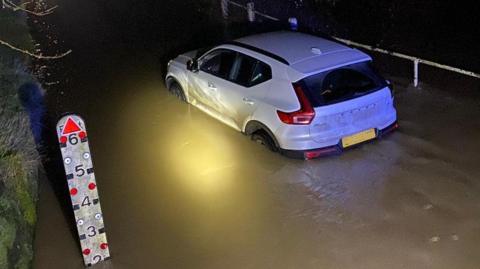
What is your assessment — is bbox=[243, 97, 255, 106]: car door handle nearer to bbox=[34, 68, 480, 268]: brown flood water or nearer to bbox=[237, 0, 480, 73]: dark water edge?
bbox=[34, 68, 480, 268]: brown flood water

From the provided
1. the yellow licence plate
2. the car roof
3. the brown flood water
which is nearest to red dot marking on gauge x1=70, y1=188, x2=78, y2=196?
the brown flood water

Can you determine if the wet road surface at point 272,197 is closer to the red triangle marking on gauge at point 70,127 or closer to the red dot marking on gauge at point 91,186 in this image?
the red dot marking on gauge at point 91,186

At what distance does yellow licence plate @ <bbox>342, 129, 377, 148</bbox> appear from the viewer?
28.2 ft

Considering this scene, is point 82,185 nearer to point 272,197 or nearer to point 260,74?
point 272,197

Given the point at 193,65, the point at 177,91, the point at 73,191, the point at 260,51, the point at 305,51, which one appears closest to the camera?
the point at 73,191

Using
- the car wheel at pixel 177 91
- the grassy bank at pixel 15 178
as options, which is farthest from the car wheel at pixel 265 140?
the grassy bank at pixel 15 178

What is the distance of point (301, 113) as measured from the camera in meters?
8.36

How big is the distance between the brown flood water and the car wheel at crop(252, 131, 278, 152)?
152mm

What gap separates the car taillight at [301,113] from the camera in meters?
8.32

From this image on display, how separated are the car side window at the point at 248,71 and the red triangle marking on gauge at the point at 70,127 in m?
3.57

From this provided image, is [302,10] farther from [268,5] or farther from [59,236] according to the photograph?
[59,236]

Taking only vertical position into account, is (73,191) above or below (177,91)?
above

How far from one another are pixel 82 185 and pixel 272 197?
270 centimetres

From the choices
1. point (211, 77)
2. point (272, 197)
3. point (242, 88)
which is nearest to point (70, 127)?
point (272, 197)
